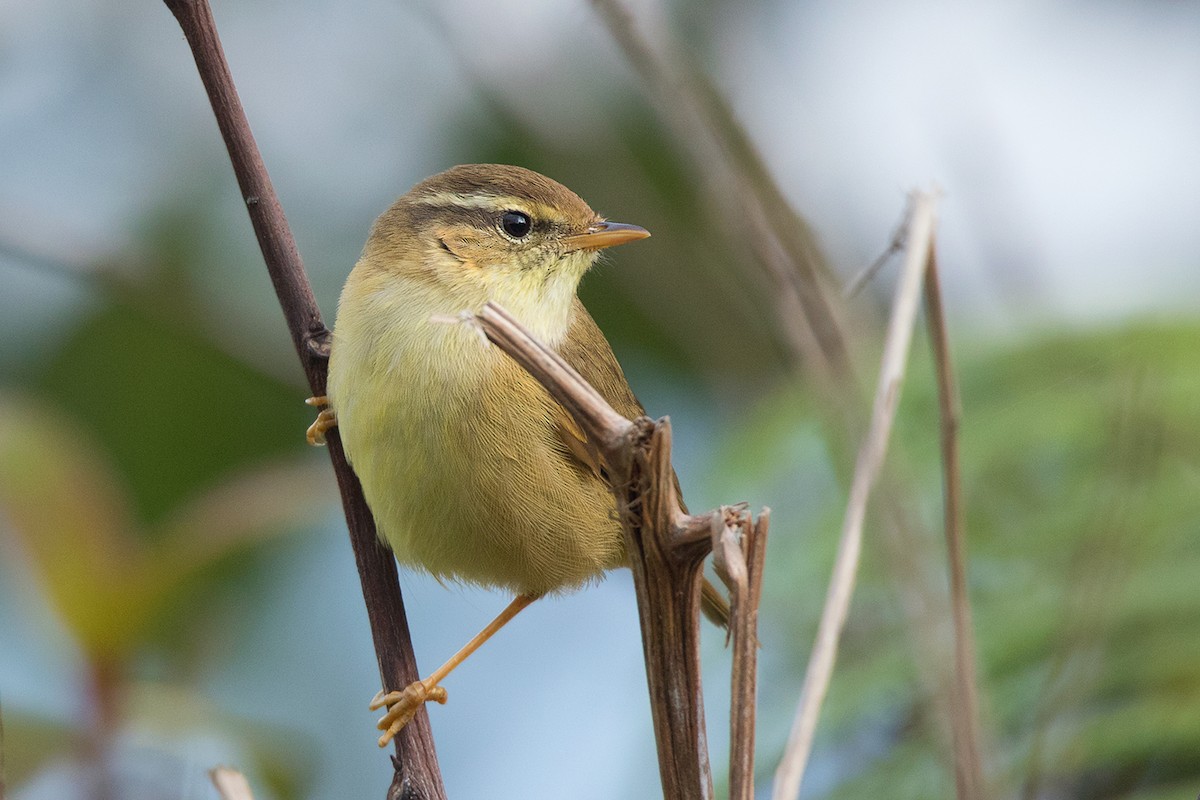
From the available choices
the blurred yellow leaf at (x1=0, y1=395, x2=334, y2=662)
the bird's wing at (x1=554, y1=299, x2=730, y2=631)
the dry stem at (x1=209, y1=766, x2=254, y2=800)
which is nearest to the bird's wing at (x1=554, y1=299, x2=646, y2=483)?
the bird's wing at (x1=554, y1=299, x2=730, y2=631)

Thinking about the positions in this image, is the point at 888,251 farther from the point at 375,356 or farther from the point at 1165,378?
the point at 375,356

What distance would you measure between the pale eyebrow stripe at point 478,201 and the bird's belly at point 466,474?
1.92ft

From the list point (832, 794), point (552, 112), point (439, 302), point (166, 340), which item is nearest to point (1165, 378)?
point (832, 794)

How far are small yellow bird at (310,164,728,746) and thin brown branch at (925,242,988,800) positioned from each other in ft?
2.70

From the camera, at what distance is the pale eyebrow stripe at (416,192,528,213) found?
2957 millimetres

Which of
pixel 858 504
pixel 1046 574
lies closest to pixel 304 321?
pixel 858 504

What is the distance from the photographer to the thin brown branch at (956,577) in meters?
1.51

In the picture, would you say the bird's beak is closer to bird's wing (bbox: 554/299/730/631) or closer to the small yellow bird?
the small yellow bird

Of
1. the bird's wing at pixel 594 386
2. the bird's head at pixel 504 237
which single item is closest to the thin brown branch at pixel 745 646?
the bird's wing at pixel 594 386

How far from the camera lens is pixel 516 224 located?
9.68 feet

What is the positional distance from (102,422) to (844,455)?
294cm

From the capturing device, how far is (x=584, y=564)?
2.73 meters

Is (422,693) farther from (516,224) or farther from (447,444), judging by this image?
(516,224)

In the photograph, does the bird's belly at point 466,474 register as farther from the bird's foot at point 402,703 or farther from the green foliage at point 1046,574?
the green foliage at point 1046,574
